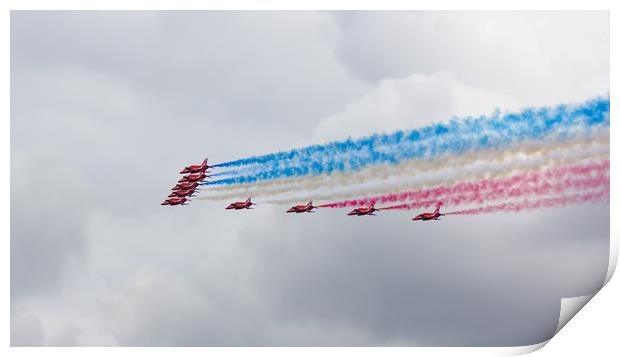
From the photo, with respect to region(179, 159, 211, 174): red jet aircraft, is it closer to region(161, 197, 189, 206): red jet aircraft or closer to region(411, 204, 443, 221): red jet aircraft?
region(161, 197, 189, 206): red jet aircraft

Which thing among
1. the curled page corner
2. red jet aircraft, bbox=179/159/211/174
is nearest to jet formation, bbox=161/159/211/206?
red jet aircraft, bbox=179/159/211/174

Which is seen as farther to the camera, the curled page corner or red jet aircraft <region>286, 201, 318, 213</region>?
red jet aircraft <region>286, 201, 318, 213</region>

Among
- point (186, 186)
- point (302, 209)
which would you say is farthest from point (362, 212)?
point (186, 186)

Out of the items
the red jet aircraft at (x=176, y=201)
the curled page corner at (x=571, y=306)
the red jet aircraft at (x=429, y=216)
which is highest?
the red jet aircraft at (x=176, y=201)

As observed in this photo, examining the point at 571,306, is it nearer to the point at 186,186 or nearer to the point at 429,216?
the point at 429,216

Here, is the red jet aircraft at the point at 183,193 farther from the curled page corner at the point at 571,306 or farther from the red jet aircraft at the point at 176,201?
the curled page corner at the point at 571,306

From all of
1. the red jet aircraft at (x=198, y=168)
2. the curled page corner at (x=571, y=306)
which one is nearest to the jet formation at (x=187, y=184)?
the red jet aircraft at (x=198, y=168)

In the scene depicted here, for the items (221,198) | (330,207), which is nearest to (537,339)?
(330,207)

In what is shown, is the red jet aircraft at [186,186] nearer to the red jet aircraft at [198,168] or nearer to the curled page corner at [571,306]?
the red jet aircraft at [198,168]

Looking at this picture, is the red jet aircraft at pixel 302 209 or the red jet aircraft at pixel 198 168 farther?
the red jet aircraft at pixel 198 168

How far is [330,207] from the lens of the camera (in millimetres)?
81625

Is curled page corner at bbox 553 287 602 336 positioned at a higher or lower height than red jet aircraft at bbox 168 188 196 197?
lower

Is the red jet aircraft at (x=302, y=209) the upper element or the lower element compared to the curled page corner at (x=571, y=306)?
upper

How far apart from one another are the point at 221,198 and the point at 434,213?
37.0ft
